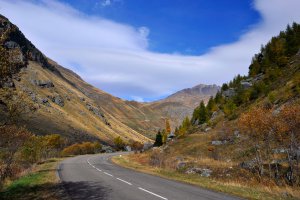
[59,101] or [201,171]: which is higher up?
[59,101]

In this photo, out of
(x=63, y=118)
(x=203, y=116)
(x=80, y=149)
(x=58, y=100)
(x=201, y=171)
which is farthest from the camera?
(x=58, y=100)

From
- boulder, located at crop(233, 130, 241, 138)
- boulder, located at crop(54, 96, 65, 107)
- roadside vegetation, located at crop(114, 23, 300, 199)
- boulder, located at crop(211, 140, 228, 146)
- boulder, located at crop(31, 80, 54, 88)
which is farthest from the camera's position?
boulder, located at crop(54, 96, 65, 107)

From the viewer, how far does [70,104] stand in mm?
182250

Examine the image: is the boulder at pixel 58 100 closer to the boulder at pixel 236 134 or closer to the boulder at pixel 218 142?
the boulder at pixel 218 142

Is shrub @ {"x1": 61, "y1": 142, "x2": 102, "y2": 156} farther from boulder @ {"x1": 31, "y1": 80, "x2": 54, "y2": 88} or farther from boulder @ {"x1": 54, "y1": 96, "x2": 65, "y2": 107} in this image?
boulder @ {"x1": 31, "y1": 80, "x2": 54, "y2": 88}

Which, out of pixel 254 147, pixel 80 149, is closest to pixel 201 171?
pixel 254 147

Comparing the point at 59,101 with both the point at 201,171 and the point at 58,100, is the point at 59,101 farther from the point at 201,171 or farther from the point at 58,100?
the point at 201,171

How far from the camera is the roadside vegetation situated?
74.0 feet

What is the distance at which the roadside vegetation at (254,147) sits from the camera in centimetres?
2255

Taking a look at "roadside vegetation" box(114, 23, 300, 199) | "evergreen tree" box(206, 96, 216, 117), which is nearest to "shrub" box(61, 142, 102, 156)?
"roadside vegetation" box(114, 23, 300, 199)

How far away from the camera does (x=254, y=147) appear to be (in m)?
28.7

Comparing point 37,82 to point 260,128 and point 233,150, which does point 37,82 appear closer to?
point 233,150

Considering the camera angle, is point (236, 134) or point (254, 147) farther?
point (236, 134)

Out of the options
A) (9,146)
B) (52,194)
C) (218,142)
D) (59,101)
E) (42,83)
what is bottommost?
(52,194)
